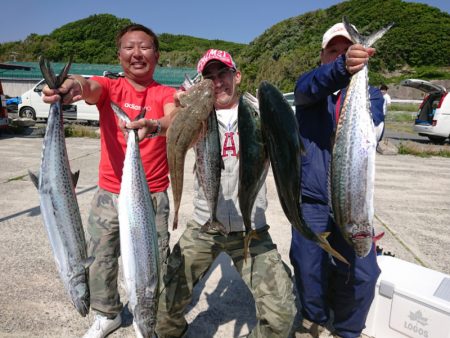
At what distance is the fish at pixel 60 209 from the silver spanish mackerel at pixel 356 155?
1.59 m

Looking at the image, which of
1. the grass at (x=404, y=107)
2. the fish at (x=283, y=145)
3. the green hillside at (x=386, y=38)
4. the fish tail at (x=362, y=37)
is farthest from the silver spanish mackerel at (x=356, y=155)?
the green hillside at (x=386, y=38)

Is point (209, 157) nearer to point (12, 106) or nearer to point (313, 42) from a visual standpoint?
point (12, 106)

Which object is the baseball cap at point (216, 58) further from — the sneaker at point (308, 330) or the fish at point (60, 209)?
the sneaker at point (308, 330)

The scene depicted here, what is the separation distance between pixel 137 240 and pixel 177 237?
3.59 m

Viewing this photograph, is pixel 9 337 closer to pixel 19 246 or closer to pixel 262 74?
pixel 19 246

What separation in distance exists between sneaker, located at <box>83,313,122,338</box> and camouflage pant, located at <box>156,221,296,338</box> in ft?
1.64

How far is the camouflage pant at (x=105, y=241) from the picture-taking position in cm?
302

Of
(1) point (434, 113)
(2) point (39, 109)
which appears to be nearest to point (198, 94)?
(1) point (434, 113)

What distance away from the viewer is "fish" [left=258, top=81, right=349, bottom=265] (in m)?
1.96

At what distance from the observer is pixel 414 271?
327 cm

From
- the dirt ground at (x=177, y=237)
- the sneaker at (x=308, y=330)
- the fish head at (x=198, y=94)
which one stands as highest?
the fish head at (x=198, y=94)

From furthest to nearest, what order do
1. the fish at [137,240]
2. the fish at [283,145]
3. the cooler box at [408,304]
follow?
the cooler box at [408,304]
the fish at [137,240]
the fish at [283,145]

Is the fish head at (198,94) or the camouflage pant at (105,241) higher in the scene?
the fish head at (198,94)

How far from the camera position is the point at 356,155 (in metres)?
2.05
